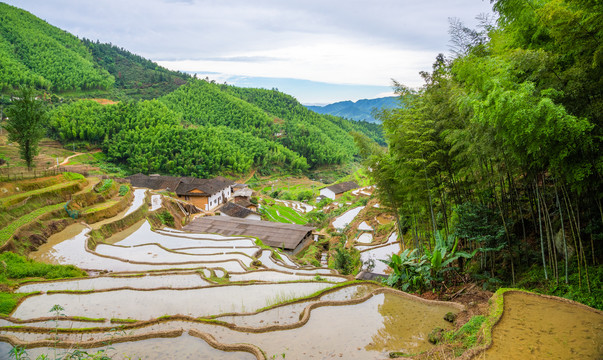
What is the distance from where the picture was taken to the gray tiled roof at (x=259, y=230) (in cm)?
2225

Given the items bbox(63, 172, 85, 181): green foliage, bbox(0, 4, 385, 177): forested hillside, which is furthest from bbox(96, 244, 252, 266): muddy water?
bbox(0, 4, 385, 177): forested hillside

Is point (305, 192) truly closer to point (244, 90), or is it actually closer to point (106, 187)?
point (106, 187)

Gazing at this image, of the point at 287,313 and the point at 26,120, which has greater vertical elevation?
the point at 26,120

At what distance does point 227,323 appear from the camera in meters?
7.38

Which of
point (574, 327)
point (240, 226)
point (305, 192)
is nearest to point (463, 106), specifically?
point (574, 327)

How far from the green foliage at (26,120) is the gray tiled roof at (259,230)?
11685 millimetres

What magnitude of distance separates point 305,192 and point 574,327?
170ft

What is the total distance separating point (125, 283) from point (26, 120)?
645 inches

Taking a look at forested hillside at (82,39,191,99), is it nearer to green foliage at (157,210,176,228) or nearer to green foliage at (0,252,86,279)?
green foliage at (157,210,176,228)

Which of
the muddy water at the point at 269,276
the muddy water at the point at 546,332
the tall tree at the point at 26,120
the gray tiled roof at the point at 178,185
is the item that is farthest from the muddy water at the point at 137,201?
the muddy water at the point at 546,332

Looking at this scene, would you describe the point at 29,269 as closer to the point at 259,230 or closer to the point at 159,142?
the point at 259,230

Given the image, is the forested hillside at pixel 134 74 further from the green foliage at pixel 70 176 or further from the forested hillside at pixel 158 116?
the green foliage at pixel 70 176

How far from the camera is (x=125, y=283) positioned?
449 inches

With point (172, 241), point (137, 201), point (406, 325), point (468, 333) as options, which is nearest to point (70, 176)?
point (137, 201)
